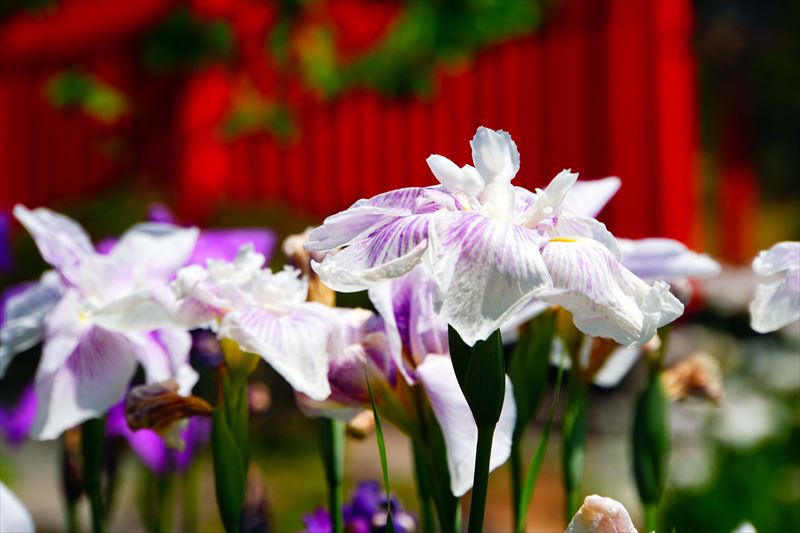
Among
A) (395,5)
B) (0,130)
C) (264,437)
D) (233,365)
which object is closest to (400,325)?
(233,365)

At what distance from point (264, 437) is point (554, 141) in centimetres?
212

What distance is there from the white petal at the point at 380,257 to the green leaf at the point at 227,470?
154 mm

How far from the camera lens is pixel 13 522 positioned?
0.55 meters

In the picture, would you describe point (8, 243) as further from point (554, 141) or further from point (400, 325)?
point (554, 141)

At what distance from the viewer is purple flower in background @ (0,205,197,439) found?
648mm

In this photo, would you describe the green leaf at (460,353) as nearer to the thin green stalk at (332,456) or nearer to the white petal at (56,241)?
the thin green stalk at (332,456)

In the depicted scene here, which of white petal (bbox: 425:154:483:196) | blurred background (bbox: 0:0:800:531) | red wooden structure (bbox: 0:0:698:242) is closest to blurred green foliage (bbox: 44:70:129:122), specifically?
blurred background (bbox: 0:0:800:531)

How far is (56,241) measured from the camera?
2.31ft

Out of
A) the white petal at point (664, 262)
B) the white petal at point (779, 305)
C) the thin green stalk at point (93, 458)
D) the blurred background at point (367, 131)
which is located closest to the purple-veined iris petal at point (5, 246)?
the thin green stalk at point (93, 458)

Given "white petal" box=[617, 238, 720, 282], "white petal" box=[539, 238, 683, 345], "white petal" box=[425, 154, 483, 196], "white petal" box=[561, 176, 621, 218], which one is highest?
"white petal" box=[425, 154, 483, 196]

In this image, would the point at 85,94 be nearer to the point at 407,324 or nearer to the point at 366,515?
the point at 366,515

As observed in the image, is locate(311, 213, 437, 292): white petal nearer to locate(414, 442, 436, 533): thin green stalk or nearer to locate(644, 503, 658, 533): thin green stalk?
locate(414, 442, 436, 533): thin green stalk

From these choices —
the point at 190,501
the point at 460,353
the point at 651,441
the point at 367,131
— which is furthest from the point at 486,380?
the point at 367,131

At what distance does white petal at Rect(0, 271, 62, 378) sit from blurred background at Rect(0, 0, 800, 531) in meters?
2.00
